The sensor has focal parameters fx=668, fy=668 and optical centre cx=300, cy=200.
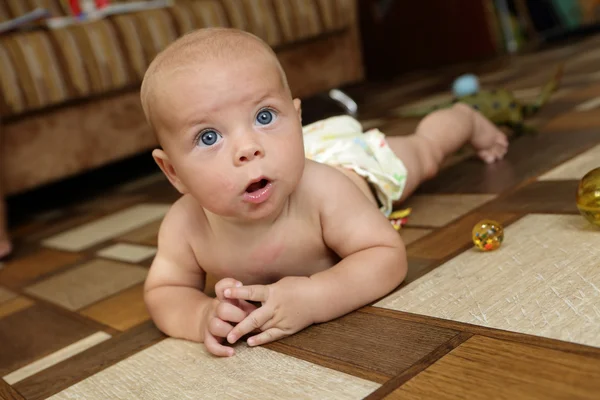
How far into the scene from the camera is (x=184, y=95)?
2.00ft

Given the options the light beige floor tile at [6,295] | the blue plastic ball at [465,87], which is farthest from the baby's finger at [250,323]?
the blue plastic ball at [465,87]

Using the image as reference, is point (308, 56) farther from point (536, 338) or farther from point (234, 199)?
point (536, 338)

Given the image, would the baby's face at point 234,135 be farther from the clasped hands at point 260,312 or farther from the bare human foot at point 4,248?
the bare human foot at point 4,248

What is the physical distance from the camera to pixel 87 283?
3.46 ft

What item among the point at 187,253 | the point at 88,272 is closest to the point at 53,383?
the point at 187,253

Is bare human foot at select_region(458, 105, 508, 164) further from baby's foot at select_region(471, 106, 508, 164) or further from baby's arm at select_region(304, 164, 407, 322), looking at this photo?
baby's arm at select_region(304, 164, 407, 322)

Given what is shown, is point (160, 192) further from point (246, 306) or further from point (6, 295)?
point (246, 306)

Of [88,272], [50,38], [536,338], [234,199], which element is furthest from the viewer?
[50,38]

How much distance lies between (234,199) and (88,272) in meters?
0.59

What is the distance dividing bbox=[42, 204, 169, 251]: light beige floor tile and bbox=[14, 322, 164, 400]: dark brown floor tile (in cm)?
60

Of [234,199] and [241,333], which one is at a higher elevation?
[234,199]

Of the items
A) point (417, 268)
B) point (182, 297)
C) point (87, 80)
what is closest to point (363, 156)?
point (417, 268)

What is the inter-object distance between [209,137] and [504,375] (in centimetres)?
33

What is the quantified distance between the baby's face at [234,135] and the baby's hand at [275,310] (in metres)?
0.07
